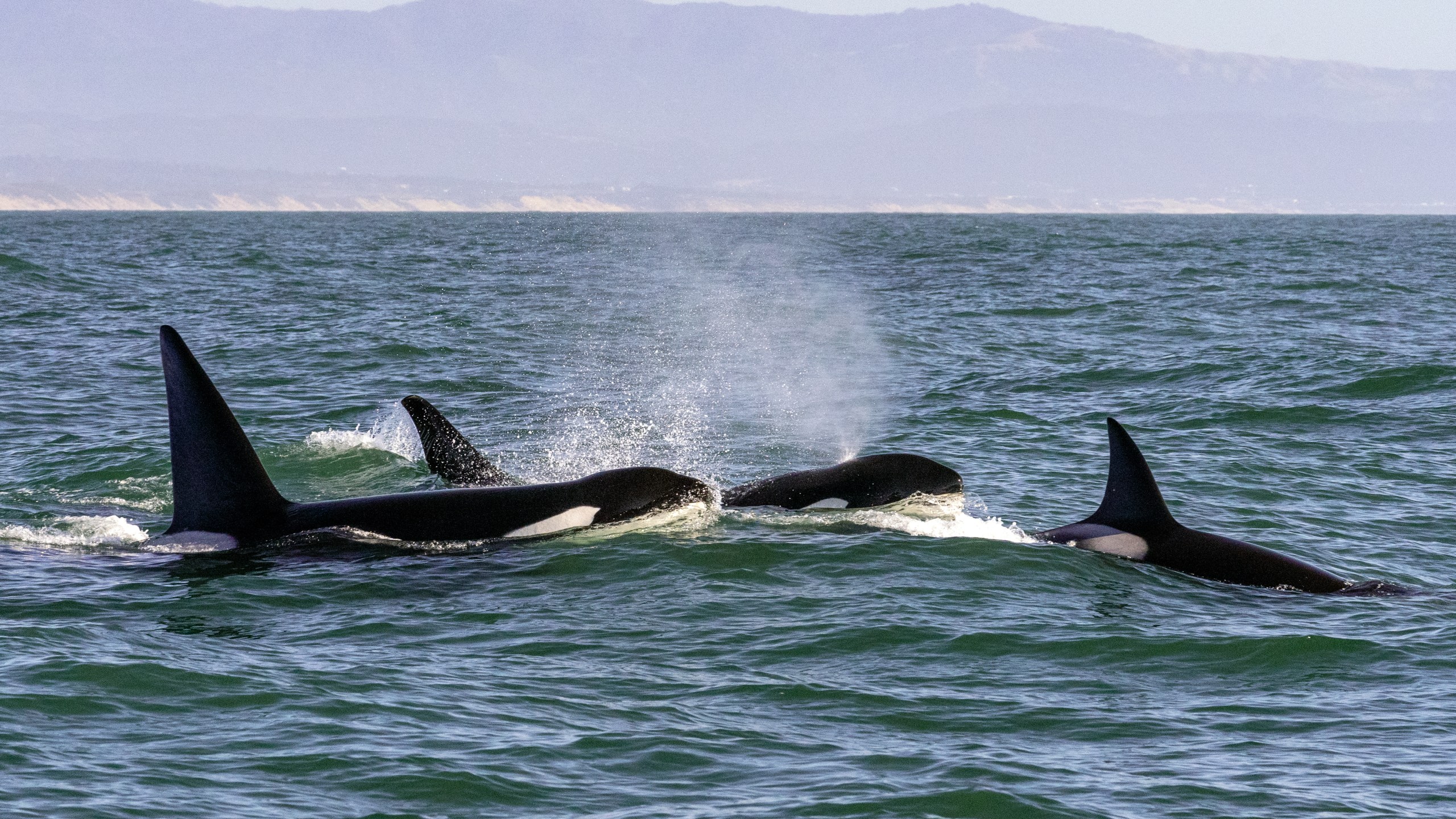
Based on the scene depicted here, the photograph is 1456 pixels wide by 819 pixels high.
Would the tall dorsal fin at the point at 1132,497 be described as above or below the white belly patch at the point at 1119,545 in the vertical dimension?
above

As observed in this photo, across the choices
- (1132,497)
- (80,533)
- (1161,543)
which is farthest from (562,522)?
(1161,543)

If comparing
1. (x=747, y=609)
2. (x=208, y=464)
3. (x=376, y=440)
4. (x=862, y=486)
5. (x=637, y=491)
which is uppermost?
(x=208, y=464)

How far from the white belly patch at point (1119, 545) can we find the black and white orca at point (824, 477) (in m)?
1.68

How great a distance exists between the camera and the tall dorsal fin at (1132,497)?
12.8 m

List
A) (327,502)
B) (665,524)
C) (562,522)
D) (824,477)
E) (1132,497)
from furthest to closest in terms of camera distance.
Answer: (824,477)
(665,524)
(1132,497)
(562,522)
(327,502)

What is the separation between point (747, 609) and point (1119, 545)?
3600 mm

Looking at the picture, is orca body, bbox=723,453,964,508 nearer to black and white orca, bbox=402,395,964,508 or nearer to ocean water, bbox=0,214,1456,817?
black and white orca, bbox=402,395,964,508

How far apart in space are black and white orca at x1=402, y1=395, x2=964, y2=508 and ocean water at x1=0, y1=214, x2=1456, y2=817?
0.36 metres

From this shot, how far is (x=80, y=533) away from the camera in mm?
13445

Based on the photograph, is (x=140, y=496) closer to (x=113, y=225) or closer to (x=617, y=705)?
(x=617, y=705)

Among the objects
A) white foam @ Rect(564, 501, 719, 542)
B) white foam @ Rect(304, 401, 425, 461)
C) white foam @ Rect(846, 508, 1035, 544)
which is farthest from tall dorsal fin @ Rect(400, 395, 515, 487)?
white foam @ Rect(304, 401, 425, 461)

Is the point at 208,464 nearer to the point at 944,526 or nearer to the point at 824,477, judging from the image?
the point at 824,477

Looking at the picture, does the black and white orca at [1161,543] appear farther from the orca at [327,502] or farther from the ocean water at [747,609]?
the orca at [327,502]

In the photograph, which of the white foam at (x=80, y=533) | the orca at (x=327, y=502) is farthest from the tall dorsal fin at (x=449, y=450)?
the white foam at (x=80, y=533)
